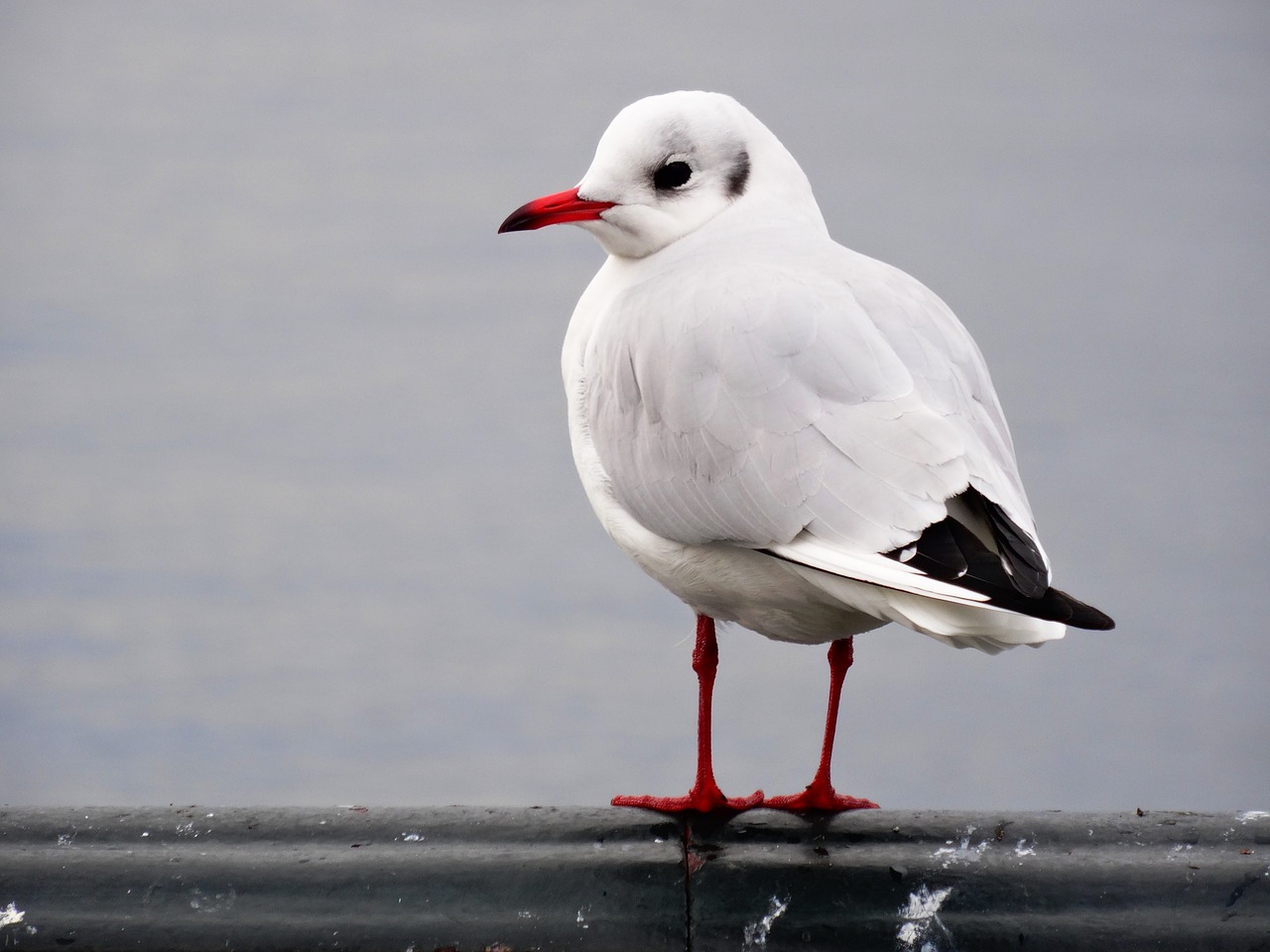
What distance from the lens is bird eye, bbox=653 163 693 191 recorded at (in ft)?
9.80

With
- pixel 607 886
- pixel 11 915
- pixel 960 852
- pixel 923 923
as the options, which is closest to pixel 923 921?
pixel 923 923

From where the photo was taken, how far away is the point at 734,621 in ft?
9.32

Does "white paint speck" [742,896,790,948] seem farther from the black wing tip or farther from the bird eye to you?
the bird eye

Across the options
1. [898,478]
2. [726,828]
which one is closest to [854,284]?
[898,478]

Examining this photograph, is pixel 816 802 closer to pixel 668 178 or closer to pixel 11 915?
pixel 668 178

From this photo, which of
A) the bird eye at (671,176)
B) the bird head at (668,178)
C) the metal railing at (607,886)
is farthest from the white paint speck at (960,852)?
the bird eye at (671,176)

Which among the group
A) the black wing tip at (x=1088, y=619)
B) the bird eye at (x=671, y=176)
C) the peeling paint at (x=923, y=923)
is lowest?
the peeling paint at (x=923, y=923)

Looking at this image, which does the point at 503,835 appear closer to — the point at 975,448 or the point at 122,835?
the point at 122,835

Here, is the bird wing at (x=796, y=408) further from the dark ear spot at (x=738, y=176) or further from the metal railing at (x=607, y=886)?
the metal railing at (x=607, y=886)

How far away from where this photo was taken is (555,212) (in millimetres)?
2994

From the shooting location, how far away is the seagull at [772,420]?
2.26 m

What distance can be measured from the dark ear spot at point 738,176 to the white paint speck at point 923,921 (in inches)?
48.4

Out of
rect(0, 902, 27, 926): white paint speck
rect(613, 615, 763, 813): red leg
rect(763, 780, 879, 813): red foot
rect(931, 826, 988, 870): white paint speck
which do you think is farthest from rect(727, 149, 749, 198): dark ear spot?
rect(0, 902, 27, 926): white paint speck

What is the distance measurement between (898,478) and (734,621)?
2.04 feet
